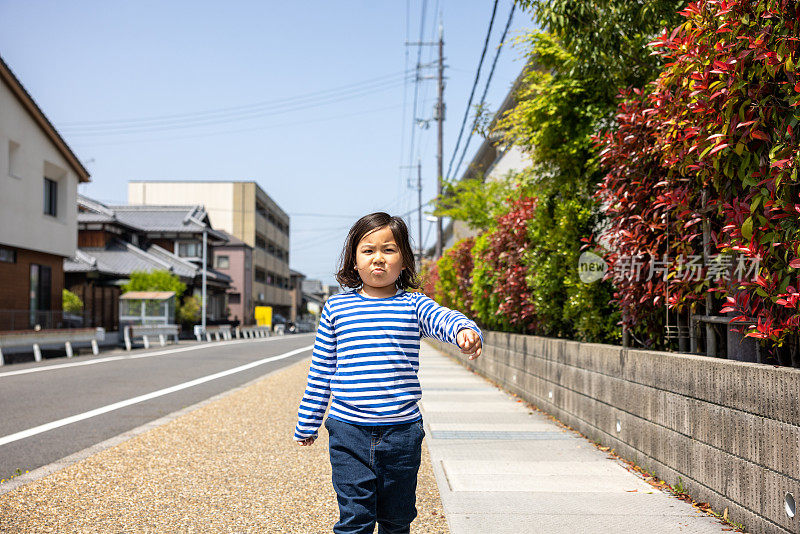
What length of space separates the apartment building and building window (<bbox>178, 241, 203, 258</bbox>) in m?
14.8

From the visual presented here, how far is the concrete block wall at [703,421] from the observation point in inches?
151

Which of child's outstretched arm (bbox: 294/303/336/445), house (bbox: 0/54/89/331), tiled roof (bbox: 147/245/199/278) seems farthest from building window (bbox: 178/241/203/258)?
child's outstretched arm (bbox: 294/303/336/445)

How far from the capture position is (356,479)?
3086 millimetres

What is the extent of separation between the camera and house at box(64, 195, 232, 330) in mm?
38250

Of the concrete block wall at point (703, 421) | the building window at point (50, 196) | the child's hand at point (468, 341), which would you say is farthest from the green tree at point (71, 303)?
the child's hand at point (468, 341)

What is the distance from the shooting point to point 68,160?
1196 inches

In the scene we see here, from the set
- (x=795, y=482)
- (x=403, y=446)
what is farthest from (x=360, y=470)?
(x=795, y=482)

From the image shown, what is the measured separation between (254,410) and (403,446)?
7.55 m

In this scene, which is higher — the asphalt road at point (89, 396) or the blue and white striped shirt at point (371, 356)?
the blue and white striped shirt at point (371, 356)

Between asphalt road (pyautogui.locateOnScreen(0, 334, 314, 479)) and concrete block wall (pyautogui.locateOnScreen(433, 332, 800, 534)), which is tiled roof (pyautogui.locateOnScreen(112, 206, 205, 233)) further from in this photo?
concrete block wall (pyautogui.locateOnScreen(433, 332, 800, 534))

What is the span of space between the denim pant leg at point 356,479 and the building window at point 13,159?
27611 mm

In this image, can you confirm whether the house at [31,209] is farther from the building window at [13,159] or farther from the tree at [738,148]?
the tree at [738,148]

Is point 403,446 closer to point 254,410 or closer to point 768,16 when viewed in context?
point 768,16

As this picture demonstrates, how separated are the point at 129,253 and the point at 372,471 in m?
45.5
